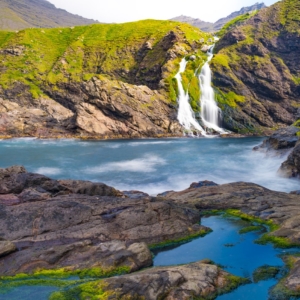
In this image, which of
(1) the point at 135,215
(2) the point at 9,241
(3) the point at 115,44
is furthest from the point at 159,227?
(3) the point at 115,44

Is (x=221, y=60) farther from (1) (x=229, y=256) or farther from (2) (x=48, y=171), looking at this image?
(1) (x=229, y=256)

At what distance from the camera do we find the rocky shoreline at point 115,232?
13006 mm

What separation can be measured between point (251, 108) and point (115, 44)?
69.2 metres

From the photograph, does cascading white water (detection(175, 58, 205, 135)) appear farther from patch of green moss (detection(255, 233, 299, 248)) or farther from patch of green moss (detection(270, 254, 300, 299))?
patch of green moss (detection(270, 254, 300, 299))

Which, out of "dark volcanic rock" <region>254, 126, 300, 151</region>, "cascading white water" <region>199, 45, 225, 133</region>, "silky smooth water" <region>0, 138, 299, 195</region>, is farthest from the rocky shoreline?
"cascading white water" <region>199, 45, 225, 133</region>

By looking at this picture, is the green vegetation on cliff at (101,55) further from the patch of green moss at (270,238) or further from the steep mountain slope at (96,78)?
the patch of green moss at (270,238)

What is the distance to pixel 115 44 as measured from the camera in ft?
464

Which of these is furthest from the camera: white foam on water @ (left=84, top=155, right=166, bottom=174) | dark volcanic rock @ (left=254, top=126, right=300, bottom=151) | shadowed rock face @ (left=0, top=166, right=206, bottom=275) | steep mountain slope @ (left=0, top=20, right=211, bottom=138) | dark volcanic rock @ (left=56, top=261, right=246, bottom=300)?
steep mountain slope @ (left=0, top=20, right=211, bottom=138)

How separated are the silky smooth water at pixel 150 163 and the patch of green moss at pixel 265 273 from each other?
2022 cm

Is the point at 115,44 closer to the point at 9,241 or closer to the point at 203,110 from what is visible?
the point at 203,110

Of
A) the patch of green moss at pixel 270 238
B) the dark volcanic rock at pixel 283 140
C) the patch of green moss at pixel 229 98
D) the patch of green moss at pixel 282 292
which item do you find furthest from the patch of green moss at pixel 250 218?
the patch of green moss at pixel 229 98

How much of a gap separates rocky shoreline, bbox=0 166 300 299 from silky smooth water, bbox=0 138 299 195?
11.5 meters

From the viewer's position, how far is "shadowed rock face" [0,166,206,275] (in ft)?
50.7

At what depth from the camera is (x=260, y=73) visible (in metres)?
107
